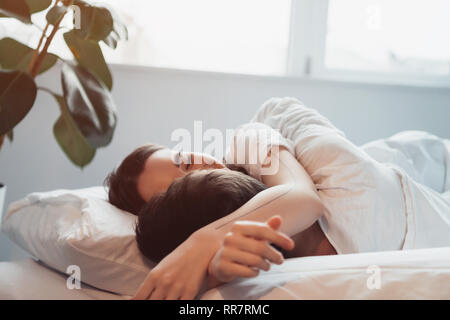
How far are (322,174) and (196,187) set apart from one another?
320mm

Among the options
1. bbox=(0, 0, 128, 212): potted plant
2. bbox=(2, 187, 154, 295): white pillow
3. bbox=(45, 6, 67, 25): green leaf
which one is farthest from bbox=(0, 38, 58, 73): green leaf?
bbox=(2, 187, 154, 295): white pillow

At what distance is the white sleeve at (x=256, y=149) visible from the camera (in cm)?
108

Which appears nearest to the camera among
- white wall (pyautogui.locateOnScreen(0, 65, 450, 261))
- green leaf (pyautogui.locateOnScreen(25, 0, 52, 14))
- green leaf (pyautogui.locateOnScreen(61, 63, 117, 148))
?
green leaf (pyautogui.locateOnScreen(61, 63, 117, 148))

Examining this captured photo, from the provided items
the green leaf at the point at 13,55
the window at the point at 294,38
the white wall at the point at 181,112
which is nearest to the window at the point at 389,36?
the window at the point at 294,38

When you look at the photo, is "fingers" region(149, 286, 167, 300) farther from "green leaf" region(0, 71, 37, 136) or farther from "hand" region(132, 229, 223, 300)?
"green leaf" region(0, 71, 37, 136)

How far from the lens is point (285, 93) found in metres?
2.20

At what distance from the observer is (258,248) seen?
24.3 inches

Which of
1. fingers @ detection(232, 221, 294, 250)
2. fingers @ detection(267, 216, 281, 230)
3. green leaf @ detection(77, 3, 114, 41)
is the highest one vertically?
green leaf @ detection(77, 3, 114, 41)

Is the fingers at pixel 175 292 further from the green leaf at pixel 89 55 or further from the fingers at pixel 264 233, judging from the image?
the green leaf at pixel 89 55

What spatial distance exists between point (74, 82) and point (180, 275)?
32 cm

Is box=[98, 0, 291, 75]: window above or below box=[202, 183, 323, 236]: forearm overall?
above

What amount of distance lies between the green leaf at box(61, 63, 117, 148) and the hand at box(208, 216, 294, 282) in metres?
0.22

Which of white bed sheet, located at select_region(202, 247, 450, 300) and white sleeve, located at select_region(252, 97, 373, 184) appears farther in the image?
white sleeve, located at select_region(252, 97, 373, 184)

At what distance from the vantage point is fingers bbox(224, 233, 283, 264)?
616 mm
